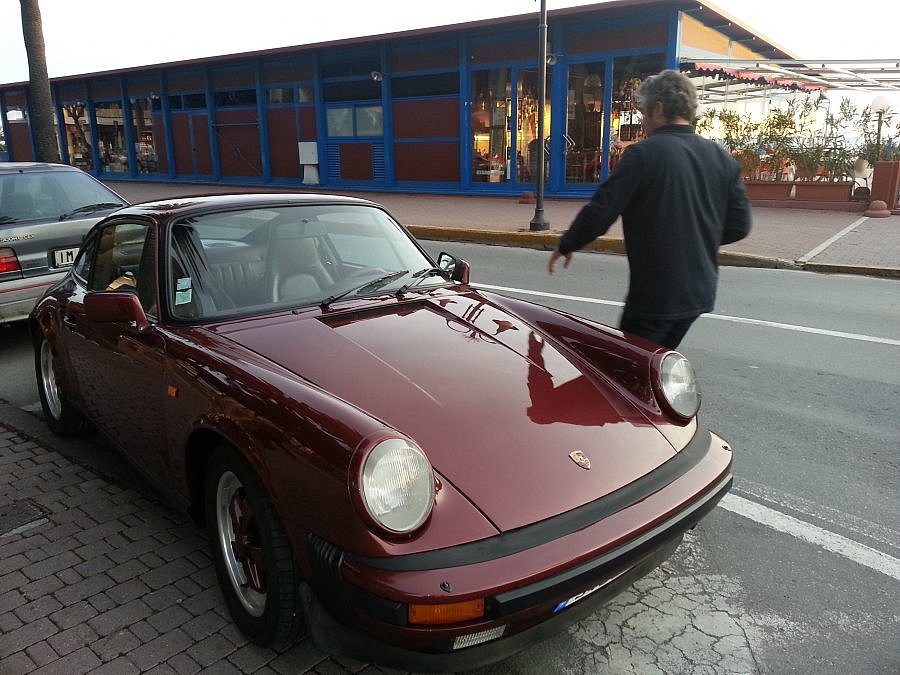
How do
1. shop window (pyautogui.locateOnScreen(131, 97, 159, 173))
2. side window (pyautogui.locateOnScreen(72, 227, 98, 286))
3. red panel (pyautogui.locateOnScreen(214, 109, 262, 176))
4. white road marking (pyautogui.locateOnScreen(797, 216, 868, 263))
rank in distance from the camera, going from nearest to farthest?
side window (pyautogui.locateOnScreen(72, 227, 98, 286)), white road marking (pyautogui.locateOnScreen(797, 216, 868, 263)), red panel (pyautogui.locateOnScreen(214, 109, 262, 176)), shop window (pyautogui.locateOnScreen(131, 97, 159, 173))

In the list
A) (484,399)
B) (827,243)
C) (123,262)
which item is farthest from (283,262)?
(827,243)

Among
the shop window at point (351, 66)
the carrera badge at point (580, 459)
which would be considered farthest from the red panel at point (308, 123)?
the carrera badge at point (580, 459)

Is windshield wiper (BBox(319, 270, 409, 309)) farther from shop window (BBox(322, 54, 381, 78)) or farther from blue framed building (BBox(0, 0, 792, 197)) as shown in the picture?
shop window (BBox(322, 54, 381, 78))

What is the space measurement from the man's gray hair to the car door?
8.00 ft

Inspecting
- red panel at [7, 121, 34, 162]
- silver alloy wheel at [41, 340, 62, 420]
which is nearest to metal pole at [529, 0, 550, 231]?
silver alloy wheel at [41, 340, 62, 420]

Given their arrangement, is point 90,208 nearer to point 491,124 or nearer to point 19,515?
point 19,515

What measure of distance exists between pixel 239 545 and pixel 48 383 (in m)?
2.66

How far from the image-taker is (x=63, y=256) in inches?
249

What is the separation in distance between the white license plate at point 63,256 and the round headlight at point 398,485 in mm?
5323

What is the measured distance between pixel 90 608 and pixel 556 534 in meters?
1.87

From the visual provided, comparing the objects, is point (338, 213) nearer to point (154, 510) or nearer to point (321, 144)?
point (154, 510)

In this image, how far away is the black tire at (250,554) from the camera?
2.29 metres

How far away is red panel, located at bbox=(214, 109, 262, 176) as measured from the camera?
78.7 feet

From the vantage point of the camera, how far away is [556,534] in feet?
6.95
